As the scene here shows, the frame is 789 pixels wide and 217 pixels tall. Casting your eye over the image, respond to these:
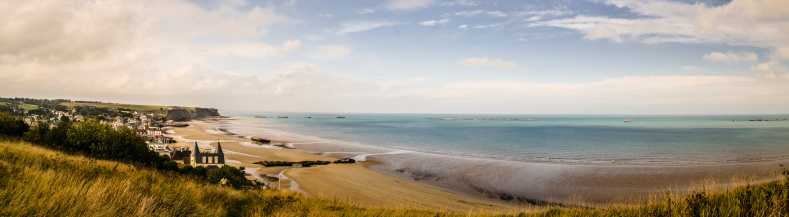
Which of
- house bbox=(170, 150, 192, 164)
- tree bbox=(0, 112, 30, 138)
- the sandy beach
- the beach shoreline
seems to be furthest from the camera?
house bbox=(170, 150, 192, 164)

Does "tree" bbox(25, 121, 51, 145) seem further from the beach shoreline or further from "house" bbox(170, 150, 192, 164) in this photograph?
the beach shoreline

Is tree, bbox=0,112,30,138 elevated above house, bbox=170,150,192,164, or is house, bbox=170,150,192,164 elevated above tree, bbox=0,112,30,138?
tree, bbox=0,112,30,138

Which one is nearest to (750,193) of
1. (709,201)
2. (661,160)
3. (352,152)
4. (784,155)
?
(709,201)

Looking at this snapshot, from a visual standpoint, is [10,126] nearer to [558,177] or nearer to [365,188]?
[365,188]

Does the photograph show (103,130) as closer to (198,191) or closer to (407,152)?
(198,191)

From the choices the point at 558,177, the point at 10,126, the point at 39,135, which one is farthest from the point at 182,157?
the point at 558,177

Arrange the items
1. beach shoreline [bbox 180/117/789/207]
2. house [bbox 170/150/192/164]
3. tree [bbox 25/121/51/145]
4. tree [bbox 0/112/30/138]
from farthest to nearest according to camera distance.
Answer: house [bbox 170/150/192/164]
tree [bbox 0/112/30/138]
tree [bbox 25/121/51/145]
beach shoreline [bbox 180/117/789/207]

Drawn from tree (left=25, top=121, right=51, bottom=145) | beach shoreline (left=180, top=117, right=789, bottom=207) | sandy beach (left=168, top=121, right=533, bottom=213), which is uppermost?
tree (left=25, top=121, right=51, bottom=145)

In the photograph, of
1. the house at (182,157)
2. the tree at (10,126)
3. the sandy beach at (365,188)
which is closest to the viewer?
the sandy beach at (365,188)

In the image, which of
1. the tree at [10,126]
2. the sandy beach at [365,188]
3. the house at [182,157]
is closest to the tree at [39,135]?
the tree at [10,126]

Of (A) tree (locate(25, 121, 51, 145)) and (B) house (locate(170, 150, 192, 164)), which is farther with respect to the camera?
(B) house (locate(170, 150, 192, 164))

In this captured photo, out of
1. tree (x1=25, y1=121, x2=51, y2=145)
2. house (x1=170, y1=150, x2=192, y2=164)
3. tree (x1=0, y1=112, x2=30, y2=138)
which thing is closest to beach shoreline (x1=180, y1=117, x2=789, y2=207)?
house (x1=170, y1=150, x2=192, y2=164)

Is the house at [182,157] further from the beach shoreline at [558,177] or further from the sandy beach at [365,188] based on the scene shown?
the beach shoreline at [558,177]

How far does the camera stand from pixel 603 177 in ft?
104
